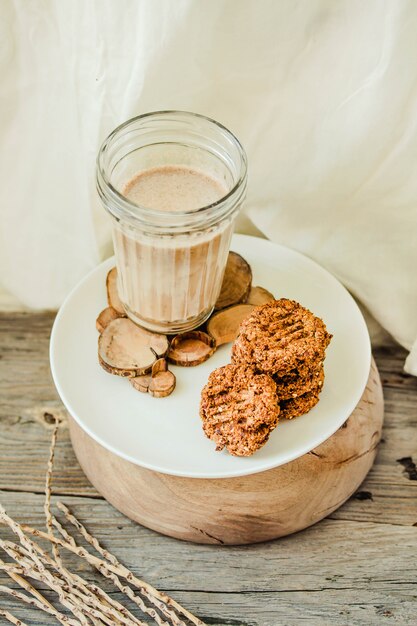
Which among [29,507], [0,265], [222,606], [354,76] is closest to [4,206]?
[0,265]

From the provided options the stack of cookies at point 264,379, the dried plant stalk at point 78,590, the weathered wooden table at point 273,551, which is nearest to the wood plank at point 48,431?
the weathered wooden table at point 273,551

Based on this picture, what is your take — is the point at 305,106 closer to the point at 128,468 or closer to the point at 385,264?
the point at 385,264

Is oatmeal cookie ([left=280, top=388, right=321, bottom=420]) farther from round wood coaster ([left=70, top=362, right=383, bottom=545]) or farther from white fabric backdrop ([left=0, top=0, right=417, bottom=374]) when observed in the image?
white fabric backdrop ([left=0, top=0, right=417, bottom=374])

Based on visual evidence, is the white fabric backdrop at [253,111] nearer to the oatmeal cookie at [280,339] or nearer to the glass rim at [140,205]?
the glass rim at [140,205]

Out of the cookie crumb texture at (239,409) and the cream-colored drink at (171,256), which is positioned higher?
the cream-colored drink at (171,256)

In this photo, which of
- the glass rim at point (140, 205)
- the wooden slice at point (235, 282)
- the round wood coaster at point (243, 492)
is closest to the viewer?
the glass rim at point (140, 205)

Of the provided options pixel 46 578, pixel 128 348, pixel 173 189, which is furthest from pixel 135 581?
pixel 173 189
